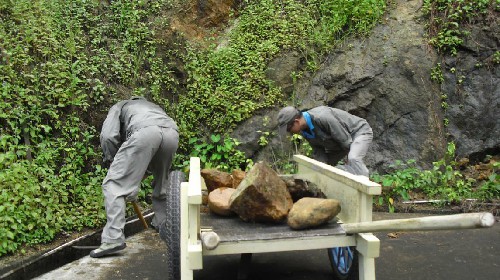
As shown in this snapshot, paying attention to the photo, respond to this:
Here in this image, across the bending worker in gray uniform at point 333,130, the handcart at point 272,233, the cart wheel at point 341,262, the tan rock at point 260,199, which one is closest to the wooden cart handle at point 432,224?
the handcart at point 272,233

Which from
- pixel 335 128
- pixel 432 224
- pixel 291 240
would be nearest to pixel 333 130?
pixel 335 128

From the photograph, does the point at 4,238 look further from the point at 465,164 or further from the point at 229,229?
the point at 465,164

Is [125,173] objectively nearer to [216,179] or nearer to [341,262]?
[216,179]

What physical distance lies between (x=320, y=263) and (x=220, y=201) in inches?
53.4

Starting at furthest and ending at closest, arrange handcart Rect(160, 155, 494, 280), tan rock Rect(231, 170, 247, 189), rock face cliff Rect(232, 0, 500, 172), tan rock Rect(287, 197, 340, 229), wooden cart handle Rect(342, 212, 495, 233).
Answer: rock face cliff Rect(232, 0, 500, 172) → tan rock Rect(231, 170, 247, 189) → tan rock Rect(287, 197, 340, 229) → handcart Rect(160, 155, 494, 280) → wooden cart handle Rect(342, 212, 495, 233)

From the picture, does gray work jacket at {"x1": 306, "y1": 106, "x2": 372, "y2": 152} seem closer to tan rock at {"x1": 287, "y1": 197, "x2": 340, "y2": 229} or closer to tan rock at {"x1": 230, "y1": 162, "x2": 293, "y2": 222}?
tan rock at {"x1": 230, "y1": 162, "x2": 293, "y2": 222}

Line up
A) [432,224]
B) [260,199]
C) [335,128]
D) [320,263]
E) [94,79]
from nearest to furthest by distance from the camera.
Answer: [432,224] → [260,199] → [320,263] → [335,128] → [94,79]

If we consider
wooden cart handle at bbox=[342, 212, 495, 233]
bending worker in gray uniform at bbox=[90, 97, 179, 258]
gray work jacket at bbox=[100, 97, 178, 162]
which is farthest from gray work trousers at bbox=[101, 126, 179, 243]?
wooden cart handle at bbox=[342, 212, 495, 233]

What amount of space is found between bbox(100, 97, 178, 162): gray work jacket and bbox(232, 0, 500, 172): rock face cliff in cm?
239

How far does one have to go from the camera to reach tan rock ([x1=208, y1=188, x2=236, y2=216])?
131 inches

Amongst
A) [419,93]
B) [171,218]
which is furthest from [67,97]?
[419,93]

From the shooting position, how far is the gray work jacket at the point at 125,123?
4.51m

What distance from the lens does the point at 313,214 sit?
2.90 meters

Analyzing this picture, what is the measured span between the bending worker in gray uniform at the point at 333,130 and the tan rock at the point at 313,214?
1.50 metres
